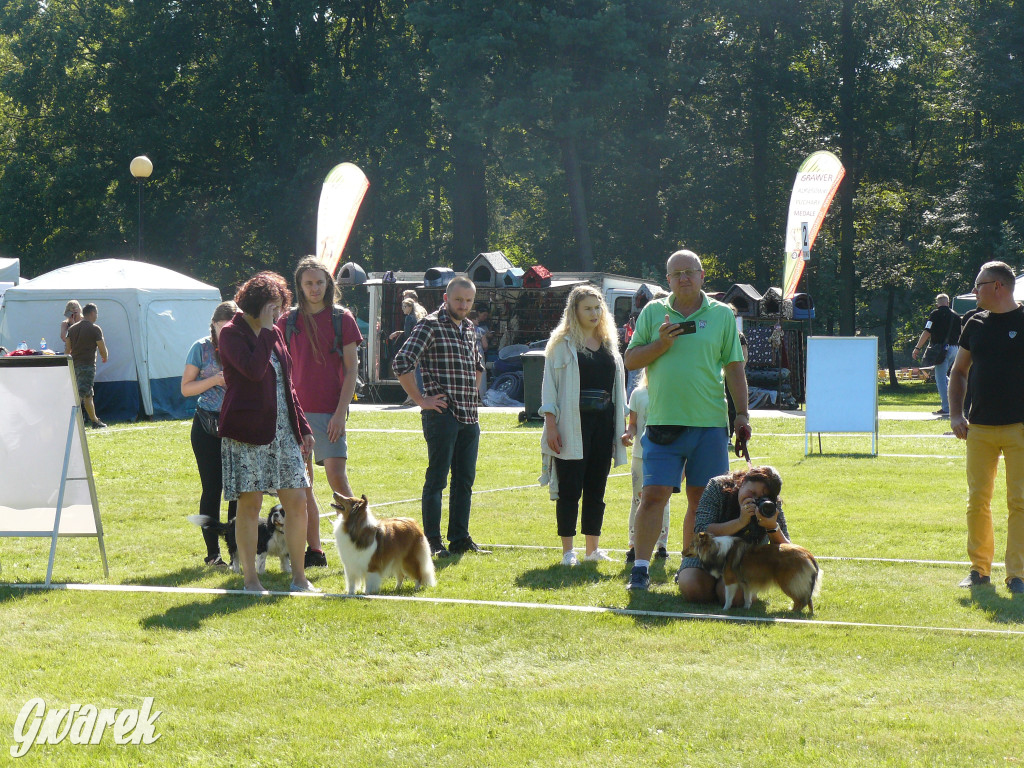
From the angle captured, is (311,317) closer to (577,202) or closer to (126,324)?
(126,324)

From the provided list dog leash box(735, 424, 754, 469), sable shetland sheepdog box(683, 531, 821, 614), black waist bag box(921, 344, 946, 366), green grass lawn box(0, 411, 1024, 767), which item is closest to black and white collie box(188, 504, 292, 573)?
green grass lawn box(0, 411, 1024, 767)

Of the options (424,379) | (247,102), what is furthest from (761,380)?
(247,102)

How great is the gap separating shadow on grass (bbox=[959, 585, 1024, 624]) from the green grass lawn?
0.02 m

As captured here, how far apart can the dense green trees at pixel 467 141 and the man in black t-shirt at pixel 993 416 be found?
2950 cm

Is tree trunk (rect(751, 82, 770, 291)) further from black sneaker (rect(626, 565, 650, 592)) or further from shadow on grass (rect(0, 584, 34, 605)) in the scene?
shadow on grass (rect(0, 584, 34, 605))

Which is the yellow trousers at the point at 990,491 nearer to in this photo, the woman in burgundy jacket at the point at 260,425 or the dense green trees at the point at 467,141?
the woman in burgundy jacket at the point at 260,425

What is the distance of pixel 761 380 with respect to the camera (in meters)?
22.1

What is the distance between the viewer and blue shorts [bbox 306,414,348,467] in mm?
6965

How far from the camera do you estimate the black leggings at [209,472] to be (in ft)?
23.3

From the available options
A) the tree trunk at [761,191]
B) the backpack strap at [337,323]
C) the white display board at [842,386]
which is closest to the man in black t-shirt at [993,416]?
the backpack strap at [337,323]

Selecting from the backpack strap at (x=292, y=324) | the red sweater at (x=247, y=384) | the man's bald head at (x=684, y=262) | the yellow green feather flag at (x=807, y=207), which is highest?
the yellow green feather flag at (x=807, y=207)

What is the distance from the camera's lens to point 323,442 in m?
7.00

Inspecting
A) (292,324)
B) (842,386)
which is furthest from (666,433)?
(842,386)

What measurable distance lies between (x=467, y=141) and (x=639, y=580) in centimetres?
3035
